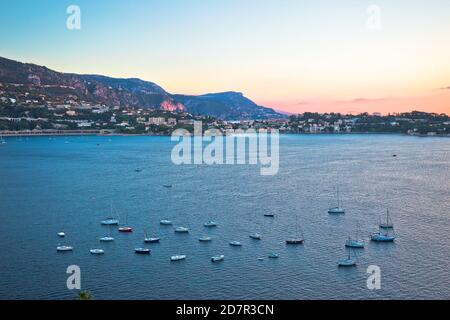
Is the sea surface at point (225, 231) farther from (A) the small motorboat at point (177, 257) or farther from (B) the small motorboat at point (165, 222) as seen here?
(B) the small motorboat at point (165, 222)

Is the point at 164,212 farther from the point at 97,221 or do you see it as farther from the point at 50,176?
the point at 50,176

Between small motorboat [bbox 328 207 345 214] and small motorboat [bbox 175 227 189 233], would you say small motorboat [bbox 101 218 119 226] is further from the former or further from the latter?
small motorboat [bbox 328 207 345 214]

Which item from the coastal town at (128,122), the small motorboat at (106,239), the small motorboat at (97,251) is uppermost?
the coastal town at (128,122)

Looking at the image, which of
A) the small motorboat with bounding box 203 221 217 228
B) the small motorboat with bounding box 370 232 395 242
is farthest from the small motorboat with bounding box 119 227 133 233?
the small motorboat with bounding box 370 232 395 242

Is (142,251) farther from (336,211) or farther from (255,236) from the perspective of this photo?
(336,211)

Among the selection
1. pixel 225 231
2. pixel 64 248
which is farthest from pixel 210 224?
pixel 64 248

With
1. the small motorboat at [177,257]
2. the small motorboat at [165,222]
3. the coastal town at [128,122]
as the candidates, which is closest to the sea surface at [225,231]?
the small motorboat at [177,257]
